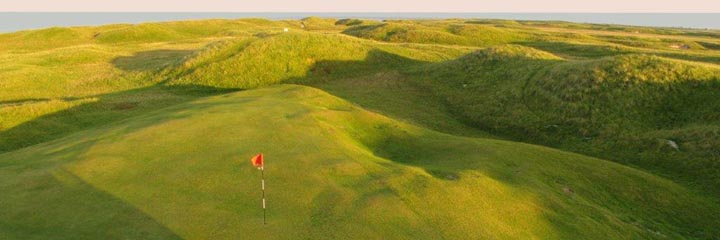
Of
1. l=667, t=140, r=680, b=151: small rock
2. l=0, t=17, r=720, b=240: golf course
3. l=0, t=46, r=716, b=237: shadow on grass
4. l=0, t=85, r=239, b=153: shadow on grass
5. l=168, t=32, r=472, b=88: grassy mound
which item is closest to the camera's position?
l=0, t=17, r=720, b=240: golf course

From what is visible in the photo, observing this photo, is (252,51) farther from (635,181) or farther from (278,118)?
(635,181)

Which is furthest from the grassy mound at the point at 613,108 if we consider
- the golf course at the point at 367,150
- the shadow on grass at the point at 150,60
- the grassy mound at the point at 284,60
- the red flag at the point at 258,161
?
the shadow on grass at the point at 150,60

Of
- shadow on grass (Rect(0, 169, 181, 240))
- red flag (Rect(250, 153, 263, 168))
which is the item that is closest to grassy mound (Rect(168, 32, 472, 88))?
shadow on grass (Rect(0, 169, 181, 240))

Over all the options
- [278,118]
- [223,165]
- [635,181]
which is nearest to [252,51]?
[278,118]

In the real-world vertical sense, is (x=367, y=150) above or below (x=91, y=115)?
above

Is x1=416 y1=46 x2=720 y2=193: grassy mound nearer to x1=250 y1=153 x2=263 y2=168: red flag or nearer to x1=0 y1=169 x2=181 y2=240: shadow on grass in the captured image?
x1=250 y1=153 x2=263 y2=168: red flag

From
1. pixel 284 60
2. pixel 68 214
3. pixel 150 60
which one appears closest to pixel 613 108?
pixel 68 214

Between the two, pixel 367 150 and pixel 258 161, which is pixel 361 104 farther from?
pixel 258 161
